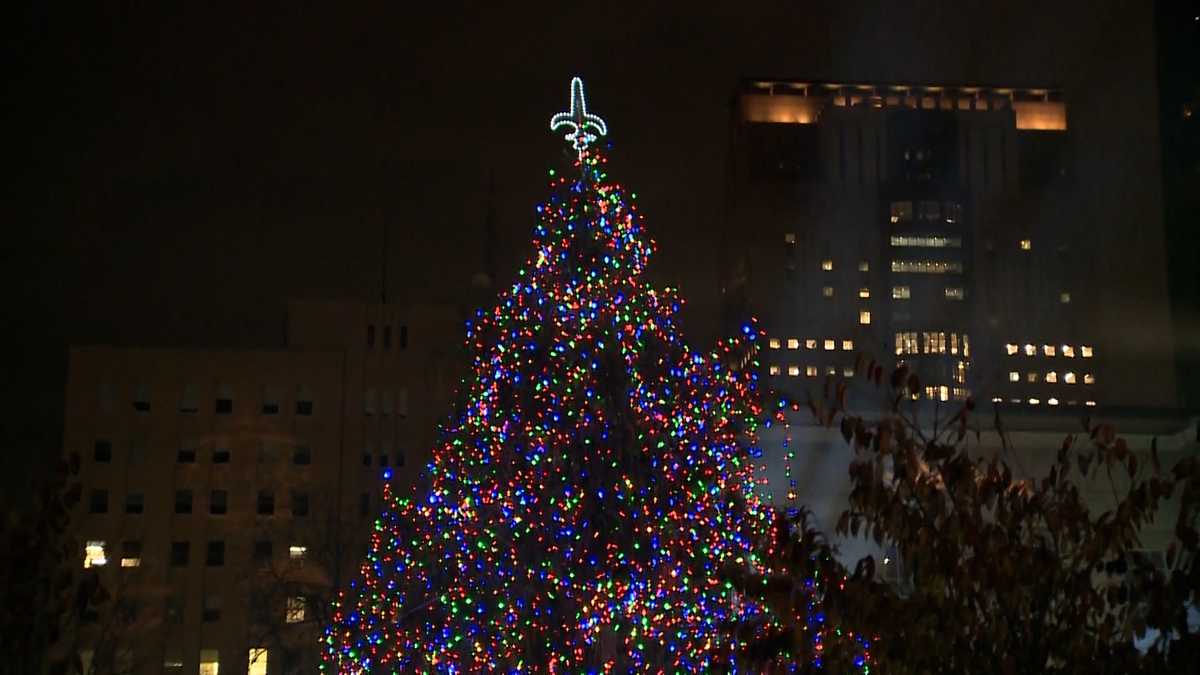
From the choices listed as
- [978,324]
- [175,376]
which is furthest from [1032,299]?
[175,376]

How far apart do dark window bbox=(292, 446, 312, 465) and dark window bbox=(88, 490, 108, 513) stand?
830 centimetres

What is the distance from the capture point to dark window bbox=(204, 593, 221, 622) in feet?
201

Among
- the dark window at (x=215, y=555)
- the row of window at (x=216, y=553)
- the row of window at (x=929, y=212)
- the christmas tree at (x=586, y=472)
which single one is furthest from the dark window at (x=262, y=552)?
the row of window at (x=929, y=212)

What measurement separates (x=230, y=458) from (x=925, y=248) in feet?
254

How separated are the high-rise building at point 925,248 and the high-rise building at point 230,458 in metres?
51.9

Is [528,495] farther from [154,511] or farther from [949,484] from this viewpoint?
[154,511]

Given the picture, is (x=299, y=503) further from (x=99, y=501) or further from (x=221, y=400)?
(x=99, y=501)

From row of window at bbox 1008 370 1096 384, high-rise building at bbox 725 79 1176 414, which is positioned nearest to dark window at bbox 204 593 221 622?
high-rise building at bbox 725 79 1176 414

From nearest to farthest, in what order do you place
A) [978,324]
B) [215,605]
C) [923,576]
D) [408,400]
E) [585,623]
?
[923,576] → [585,623] → [215,605] → [408,400] → [978,324]

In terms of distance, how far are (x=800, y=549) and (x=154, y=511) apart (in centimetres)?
5916

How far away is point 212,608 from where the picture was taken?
202 feet

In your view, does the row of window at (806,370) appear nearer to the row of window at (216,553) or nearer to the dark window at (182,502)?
the row of window at (216,553)

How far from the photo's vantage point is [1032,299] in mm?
124125

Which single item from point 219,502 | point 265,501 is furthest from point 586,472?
point 219,502
